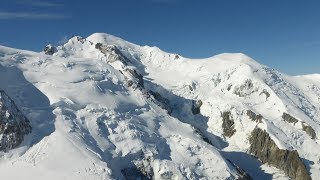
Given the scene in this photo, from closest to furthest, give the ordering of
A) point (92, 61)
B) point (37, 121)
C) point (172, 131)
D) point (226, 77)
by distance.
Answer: point (37, 121) < point (172, 131) < point (92, 61) < point (226, 77)

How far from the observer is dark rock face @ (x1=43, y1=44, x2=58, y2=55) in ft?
489

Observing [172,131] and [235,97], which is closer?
[172,131]

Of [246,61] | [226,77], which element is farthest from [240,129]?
[246,61]

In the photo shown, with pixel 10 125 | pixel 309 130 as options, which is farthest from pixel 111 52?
pixel 10 125

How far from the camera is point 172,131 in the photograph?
105 m

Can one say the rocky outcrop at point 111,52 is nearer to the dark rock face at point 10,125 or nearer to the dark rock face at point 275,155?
the dark rock face at point 275,155

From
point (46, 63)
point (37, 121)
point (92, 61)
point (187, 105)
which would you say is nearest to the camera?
point (37, 121)

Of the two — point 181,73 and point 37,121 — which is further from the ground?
point 181,73

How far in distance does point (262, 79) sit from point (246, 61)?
13.8 m

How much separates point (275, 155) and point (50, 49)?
7057cm

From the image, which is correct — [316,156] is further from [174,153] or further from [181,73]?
[181,73]

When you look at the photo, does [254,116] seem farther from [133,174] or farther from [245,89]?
[133,174]

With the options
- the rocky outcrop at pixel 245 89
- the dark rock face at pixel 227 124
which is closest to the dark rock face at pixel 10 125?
the dark rock face at pixel 227 124

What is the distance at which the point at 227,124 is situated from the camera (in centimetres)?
13325
